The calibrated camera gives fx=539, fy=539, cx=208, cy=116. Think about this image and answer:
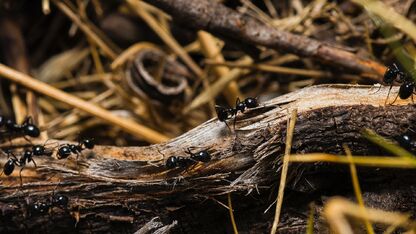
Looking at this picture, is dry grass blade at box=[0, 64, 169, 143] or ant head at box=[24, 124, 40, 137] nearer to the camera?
ant head at box=[24, 124, 40, 137]

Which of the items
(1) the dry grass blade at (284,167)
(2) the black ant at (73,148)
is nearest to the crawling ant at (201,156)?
(1) the dry grass blade at (284,167)

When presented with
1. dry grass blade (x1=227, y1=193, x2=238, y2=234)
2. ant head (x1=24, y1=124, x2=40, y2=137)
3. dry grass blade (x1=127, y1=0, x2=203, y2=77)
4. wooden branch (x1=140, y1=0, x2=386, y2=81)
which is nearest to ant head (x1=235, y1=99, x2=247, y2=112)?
dry grass blade (x1=227, y1=193, x2=238, y2=234)

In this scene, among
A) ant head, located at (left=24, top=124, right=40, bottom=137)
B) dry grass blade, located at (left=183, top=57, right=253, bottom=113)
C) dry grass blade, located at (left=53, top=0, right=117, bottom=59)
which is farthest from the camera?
dry grass blade, located at (left=53, top=0, right=117, bottom=59)

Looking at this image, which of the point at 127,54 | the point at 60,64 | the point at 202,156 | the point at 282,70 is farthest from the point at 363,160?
the point at 60,64

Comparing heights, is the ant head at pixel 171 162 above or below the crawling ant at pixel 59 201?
below

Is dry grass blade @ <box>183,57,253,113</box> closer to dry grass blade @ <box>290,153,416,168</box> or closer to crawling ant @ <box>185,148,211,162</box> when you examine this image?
crawling ant @ <box>185,148,211,162</box>

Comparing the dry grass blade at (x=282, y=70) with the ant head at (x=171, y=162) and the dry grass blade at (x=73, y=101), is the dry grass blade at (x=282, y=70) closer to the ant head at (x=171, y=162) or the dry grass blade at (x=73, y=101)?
the dry grass blade at (x=73, y=101)
